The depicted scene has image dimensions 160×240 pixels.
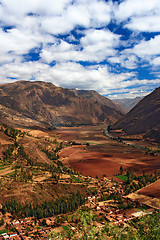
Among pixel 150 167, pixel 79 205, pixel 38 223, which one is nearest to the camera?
pixel 38 223

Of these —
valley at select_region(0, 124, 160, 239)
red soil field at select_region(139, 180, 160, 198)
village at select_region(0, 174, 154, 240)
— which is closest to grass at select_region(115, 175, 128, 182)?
valley at select_region(0, 124, 160, 239)

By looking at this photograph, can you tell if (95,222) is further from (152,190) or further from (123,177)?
(123,177)

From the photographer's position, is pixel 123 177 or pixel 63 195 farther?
pixel 123 177

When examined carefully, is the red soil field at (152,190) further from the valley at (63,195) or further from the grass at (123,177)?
the grass at (123,177)

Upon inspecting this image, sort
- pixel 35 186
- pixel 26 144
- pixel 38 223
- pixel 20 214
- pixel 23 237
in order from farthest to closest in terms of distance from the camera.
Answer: pixel 26 144 → pixel 35 186 → pixel 20 214 → pixel 38 223 → pixel 23 237

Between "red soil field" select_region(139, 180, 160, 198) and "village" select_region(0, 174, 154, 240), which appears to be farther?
"red soil field" select_region(139, 180, 160, 198)

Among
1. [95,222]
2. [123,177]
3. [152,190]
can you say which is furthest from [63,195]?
[123,177]

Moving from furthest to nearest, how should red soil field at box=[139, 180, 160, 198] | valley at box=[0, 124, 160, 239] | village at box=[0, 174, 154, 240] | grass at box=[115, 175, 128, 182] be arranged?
grass at box=[115, 175, 128, 182]
red soil field at box=[139, 180, 160, 198]
valley at box=[0, 124, 160, 239]
village at box=[0, 174, 154, 240]

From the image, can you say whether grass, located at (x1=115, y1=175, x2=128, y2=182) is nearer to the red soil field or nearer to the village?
the red soil field

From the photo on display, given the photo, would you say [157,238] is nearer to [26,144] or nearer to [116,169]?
[116,169]

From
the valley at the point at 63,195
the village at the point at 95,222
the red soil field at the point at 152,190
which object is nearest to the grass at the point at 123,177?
the valley at the point at 63,195

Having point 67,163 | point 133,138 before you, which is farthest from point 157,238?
point 133,138
